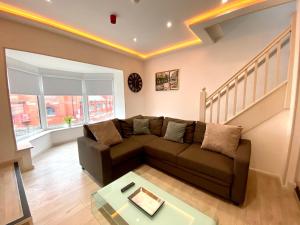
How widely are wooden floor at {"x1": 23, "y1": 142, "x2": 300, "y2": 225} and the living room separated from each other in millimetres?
14

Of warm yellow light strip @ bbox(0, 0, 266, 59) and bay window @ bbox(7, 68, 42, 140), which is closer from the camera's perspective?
warm yellow light strip @ bbox(0, 0, 266, 59)

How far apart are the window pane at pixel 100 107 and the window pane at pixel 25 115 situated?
149 cm

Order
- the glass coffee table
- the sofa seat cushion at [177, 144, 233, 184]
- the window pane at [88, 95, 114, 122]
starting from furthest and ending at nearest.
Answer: the window pane at [88, 95, 114, 122] → the sofa seat cushion at [177, 144, 233, 184] → the glass coffee table

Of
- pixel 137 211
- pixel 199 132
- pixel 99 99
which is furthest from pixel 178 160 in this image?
pixel 99 99

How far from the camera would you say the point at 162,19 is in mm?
2312

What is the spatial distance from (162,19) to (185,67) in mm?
1504

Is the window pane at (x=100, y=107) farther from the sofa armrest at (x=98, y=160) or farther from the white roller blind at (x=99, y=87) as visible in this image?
the sofa armrest at (x=98, y=160)

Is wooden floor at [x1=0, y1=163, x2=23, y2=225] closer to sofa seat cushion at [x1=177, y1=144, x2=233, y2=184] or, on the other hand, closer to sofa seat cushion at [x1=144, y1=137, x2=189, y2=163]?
sofa seat cushion at [x1=144, y1=137, x2=189, y2=163]

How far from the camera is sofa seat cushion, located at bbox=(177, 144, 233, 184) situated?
1.62 m

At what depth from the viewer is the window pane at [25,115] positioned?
9.77 ft

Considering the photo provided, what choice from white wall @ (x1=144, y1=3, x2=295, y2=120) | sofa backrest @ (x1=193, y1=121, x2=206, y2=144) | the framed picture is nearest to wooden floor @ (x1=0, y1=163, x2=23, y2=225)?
sofa backrest @ (x1=193, y1=121, x2=206, y2=144)

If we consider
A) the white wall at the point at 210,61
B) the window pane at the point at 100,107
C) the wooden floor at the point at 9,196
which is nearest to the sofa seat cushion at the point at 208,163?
the white wall at the point at 210,61

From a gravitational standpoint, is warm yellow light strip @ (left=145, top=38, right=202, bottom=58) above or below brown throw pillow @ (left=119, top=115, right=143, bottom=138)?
above

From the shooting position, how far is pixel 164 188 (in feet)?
6.37
